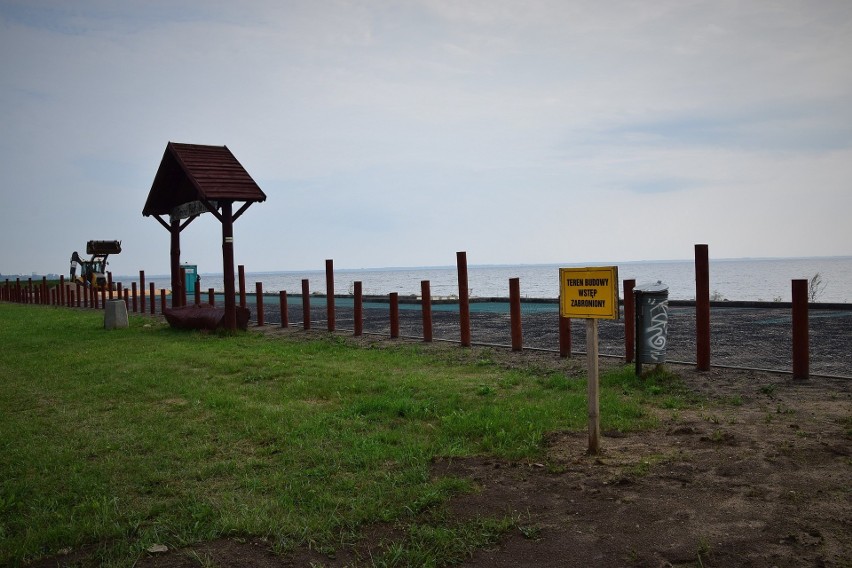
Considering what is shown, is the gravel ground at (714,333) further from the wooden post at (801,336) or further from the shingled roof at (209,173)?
the shingled roof at (209,173)

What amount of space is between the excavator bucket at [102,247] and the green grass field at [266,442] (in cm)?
3253

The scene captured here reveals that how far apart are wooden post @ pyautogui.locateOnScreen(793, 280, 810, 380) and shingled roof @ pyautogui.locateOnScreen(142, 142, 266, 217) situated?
11562 millimetres

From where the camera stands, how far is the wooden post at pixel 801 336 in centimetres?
808

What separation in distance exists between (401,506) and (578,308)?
2256 millimetres

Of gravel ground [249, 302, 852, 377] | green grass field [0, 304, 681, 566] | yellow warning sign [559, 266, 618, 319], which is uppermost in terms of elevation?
yellow warning sign [559, 266, 618, 319]

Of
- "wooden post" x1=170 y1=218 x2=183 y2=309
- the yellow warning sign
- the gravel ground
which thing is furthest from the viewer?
"wooden post" x1=170 y1=218 x2=183 y2=309

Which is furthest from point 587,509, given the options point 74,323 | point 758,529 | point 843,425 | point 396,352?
point 74,323

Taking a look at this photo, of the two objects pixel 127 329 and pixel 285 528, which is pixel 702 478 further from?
pixel 127 329

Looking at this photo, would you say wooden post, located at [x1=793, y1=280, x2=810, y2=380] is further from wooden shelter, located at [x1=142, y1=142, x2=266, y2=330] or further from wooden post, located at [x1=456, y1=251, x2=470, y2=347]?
wooden shelter, located at [x1=142, y1=142, x2=266, y2=330]

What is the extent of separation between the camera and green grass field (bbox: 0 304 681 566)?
4168 millimetres

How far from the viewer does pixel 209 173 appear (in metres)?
16.1

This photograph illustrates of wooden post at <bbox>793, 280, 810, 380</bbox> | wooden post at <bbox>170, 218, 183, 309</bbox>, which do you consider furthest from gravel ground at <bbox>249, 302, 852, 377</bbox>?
wooden post at <bbox>170, 218, 183, 309</bbox>

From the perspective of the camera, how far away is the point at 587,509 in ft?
14.3

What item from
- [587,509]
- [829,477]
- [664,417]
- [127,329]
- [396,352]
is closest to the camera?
[587,509]
